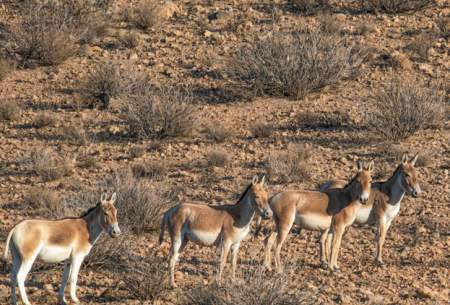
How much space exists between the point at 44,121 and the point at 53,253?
9305 mm

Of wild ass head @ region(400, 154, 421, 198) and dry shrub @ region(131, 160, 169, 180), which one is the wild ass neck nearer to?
wild ass head @ region(400, 154, 421, 198)

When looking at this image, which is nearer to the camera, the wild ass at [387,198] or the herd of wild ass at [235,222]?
the herd of wild ass at [235,222]

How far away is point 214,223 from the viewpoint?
14.3 m

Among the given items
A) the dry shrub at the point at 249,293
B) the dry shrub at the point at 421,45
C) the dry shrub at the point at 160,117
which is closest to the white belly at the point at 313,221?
the dry shrub at the point at 249,293

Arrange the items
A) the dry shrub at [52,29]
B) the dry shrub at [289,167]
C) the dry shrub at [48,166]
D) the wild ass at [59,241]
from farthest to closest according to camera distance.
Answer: the dry shrub at [52,29] → the dry shrub at [48,166] → the dry shrub at [289,167] → the wild ass at [59,241]

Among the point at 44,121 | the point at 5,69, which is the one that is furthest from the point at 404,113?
the point at 5,69

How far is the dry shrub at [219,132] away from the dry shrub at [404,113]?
286cm

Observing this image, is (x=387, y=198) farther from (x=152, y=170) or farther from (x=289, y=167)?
(x=152, y=170)

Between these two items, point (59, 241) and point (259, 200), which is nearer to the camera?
point (59, 241)

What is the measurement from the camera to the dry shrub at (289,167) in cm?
1908

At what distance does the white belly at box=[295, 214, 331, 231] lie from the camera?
15.1m

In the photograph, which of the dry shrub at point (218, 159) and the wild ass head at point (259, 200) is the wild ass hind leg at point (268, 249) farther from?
the dry shrub at point (218, 159)

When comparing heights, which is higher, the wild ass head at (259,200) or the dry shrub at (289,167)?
the wild ass head at (259,200)

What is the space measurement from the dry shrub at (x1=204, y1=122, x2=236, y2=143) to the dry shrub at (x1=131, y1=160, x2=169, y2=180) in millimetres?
1601
